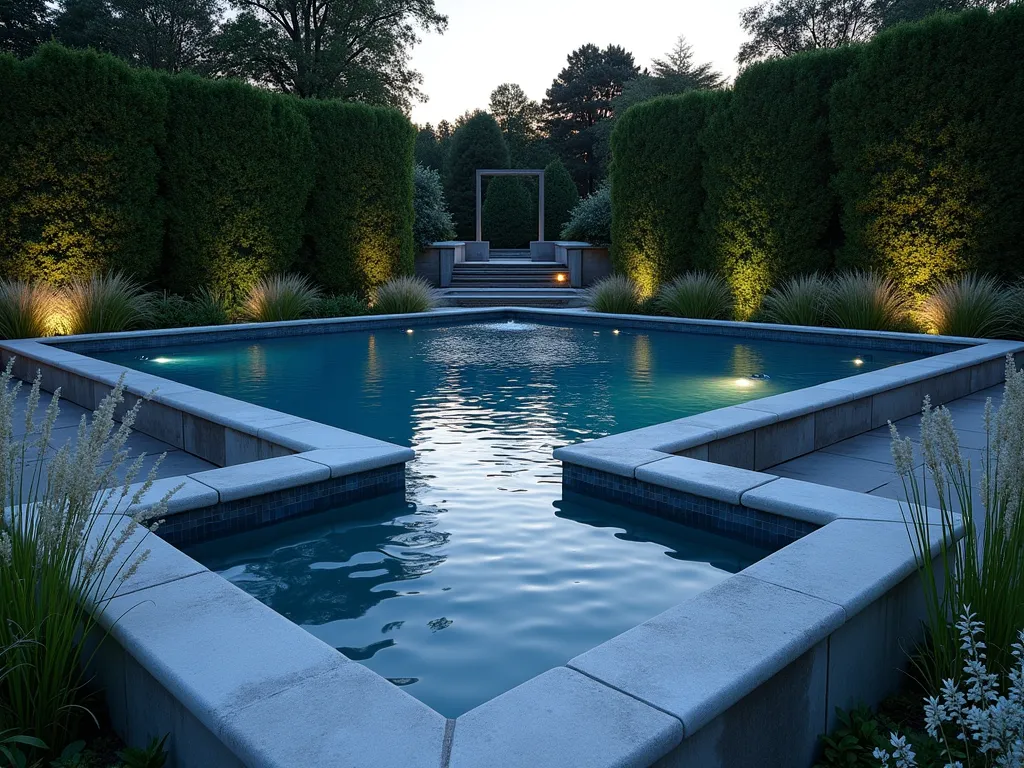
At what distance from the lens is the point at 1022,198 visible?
9.27 meters

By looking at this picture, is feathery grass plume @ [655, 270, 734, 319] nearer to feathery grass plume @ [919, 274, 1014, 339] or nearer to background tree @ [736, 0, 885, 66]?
feathery grass plume @ [919, 274, 1014, 339]

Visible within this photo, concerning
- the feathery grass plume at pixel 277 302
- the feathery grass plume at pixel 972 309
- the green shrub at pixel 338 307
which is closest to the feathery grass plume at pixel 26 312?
the feathery grass plume at pixel 277 302

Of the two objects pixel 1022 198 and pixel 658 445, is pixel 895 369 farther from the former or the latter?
pixel 1022 198

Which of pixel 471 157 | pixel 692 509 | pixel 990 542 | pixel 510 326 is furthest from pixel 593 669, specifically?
pixel 471 157

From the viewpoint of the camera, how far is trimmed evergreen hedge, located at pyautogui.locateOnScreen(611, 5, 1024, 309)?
9.41 meters

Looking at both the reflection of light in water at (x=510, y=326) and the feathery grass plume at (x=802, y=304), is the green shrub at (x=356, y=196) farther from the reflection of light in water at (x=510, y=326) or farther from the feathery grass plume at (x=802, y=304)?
the feathery grass plume at (x=802, y=304)

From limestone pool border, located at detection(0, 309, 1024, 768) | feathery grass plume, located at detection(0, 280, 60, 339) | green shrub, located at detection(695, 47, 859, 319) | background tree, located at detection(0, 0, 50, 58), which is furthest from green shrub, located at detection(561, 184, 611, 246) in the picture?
background tree, located at detection(0, 0, 50, 58)

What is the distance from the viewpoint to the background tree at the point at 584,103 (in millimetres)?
44219

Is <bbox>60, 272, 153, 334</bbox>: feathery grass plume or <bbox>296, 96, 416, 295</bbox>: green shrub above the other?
<bbox>296, 96, 416, 295</bbox>: green shrub

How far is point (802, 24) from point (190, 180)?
29651 mm

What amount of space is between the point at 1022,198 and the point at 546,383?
20.5 feet

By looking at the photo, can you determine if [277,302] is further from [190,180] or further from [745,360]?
[745,360]

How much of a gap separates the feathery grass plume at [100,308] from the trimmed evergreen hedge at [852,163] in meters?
8.32

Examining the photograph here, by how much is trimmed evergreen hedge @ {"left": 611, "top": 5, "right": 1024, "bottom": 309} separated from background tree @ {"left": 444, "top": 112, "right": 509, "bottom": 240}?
14.4 meters
